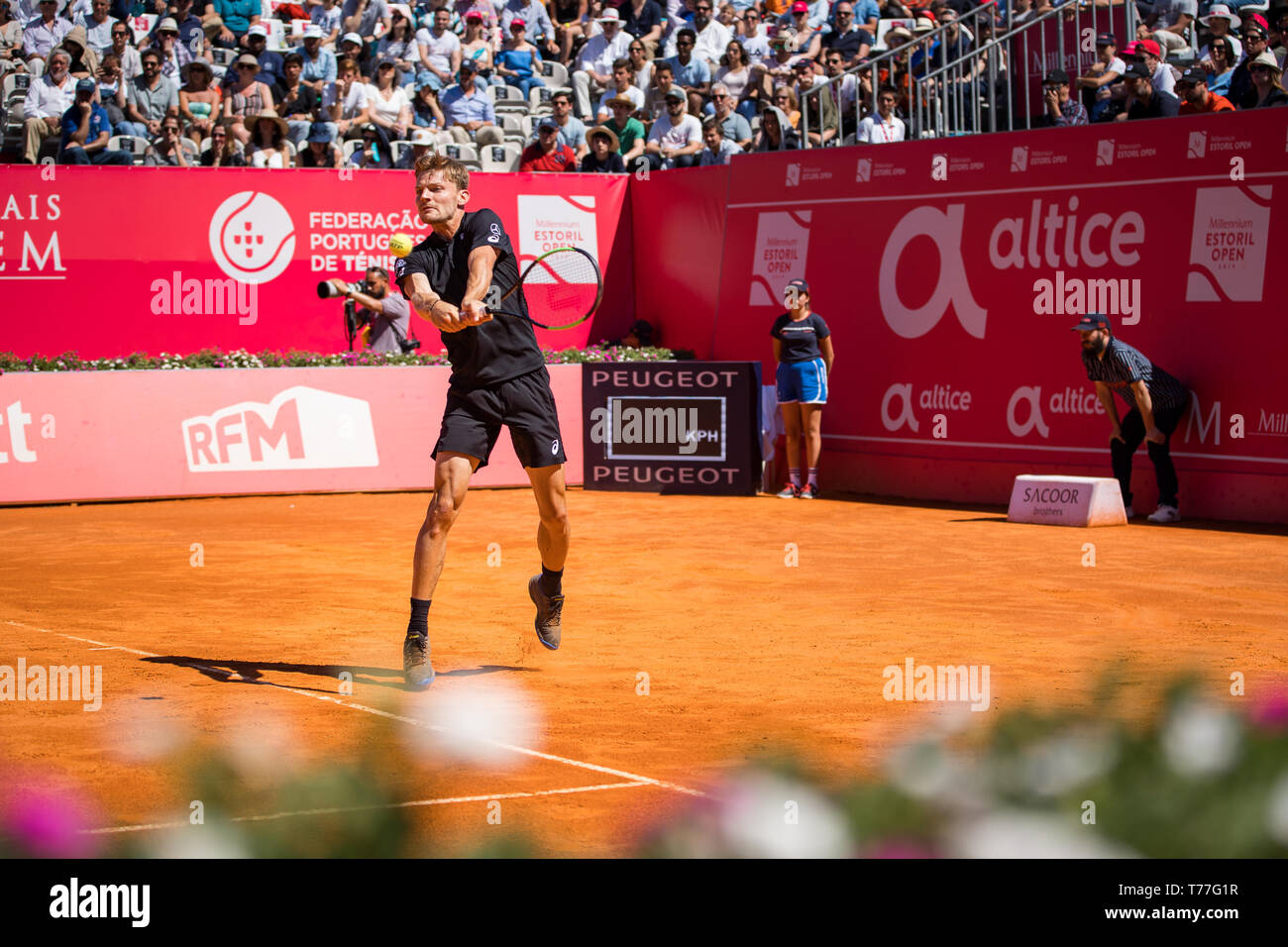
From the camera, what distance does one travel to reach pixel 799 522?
1459 centimetres

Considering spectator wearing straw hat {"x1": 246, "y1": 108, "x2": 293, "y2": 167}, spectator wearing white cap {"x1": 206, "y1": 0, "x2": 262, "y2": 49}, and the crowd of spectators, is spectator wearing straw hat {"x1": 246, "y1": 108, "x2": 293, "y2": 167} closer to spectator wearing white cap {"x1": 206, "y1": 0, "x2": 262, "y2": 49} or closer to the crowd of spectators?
the crowd of spectators

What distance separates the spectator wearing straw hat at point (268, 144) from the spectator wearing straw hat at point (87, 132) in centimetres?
156

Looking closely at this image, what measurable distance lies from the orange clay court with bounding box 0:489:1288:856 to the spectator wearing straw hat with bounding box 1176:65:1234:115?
166 inches

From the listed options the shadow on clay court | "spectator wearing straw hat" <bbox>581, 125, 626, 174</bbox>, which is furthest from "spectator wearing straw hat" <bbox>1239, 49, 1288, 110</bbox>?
the shadow on clay court

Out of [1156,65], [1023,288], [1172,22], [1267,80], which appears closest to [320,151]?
[1023,288]

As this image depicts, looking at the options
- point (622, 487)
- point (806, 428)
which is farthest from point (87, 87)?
point (806, 428)

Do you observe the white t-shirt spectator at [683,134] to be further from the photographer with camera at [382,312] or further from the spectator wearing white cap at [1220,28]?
the spectator wearing white cap at [1220,28]

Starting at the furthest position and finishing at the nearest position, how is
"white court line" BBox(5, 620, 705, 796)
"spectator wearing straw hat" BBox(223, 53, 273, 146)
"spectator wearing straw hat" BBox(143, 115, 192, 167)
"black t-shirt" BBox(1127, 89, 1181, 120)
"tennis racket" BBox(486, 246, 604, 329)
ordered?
1. "spectator wearing straw hat" BBox(223, 53, 273, 146)
2. "tennis racket" BBox(486, 246, 604, 329)
3. "spectator wearing straw hat" BBox(143, 115, 192, 167)
4. "black t-shirt" BBox(1127, 89, 1181, 120)
5. "white court line" BBox(5, 620, 705, 796)

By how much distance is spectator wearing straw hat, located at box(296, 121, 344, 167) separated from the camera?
20391 millimetres

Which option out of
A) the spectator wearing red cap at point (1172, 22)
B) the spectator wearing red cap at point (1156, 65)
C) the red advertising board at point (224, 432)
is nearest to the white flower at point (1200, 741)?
the spectator wearing red cap at point (1156, 65)

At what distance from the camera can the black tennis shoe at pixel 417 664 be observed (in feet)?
23.1

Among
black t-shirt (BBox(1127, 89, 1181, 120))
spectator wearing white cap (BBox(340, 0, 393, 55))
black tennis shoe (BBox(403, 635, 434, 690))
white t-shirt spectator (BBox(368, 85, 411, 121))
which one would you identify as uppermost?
spectator wearing white cap (BBox(340, 0, 393, 55))

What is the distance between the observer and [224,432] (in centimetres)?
1695
